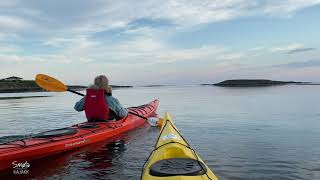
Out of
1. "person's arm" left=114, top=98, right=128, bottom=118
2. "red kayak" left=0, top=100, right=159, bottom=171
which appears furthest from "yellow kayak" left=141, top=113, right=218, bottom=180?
"person's arm" left=114, top=98, right=128, bottom=118

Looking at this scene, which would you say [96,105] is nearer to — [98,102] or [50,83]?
[98,102]

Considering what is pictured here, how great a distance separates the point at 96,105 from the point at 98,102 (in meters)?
0.12

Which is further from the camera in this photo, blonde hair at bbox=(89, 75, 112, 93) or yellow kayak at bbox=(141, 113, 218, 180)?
blonde hair at bbox=(89, 75, 112, 93)

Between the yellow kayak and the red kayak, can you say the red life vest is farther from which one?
the yellow kayak

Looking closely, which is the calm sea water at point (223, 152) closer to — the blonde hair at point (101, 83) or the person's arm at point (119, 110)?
the person's arm at point (119, 110)

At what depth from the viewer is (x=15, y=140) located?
8.12 m

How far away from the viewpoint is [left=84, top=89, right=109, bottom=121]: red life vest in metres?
10.5

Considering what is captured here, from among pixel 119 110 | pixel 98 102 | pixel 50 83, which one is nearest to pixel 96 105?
pixel 98 102

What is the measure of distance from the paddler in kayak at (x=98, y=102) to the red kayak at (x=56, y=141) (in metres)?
0.26

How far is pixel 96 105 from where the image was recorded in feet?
34.9

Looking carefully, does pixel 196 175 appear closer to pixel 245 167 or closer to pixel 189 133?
pixel 245 167

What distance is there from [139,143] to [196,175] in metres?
6.04

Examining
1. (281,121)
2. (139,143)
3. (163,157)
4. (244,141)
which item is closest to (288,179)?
(163,157)

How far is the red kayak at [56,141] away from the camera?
24.1 feet
